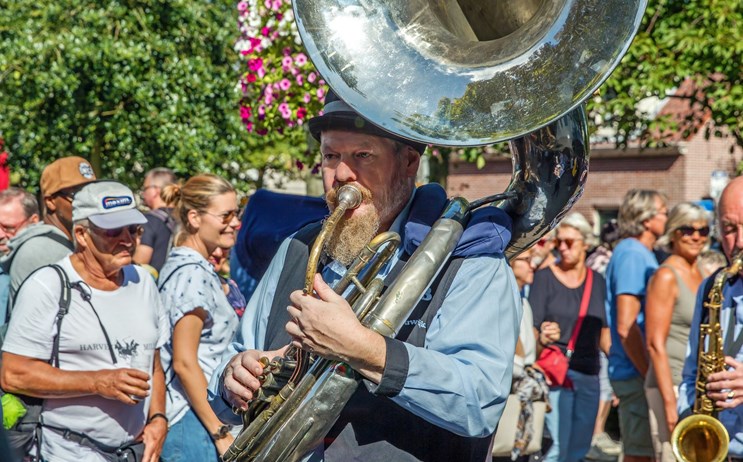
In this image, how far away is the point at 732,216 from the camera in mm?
4273

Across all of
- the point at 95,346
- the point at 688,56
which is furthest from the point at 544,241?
the point at 95,346

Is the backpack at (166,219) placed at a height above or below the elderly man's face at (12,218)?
below

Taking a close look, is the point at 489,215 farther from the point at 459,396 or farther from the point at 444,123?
the point at 459,396

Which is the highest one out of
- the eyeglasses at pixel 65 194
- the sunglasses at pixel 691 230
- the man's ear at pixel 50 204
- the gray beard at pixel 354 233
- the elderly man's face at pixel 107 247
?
the gray beard at pixel 354 233

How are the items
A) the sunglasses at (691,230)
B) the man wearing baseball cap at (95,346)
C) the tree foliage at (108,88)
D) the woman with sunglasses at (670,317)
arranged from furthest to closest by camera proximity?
the tree foliage at (108,88)
the sunglasses at (691,230)
the woman with sunglasses at (670,317)
the man wearing baseball cap at (95,346)

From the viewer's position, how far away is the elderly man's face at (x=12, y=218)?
5532 millimetres

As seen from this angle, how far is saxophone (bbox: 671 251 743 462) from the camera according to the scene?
3.96m

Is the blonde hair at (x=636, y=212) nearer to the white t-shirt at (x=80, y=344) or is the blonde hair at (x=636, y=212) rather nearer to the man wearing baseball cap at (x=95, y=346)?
the man wearing baseball cap at (x=95, y=346)

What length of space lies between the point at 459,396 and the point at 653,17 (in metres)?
6.56

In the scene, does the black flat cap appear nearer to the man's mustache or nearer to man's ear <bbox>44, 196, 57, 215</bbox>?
the man's mustache

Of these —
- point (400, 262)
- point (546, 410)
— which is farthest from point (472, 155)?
point (400, 262)

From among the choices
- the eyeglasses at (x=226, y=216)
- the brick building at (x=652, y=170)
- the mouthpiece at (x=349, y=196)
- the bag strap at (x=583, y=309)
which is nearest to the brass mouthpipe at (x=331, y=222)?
the mouthpiece at (x=349, y=196)

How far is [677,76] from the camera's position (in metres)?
8.07

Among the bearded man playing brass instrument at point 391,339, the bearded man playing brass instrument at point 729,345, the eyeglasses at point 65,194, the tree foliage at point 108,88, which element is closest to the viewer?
the bearded man playing brass instrument at point 391,339
